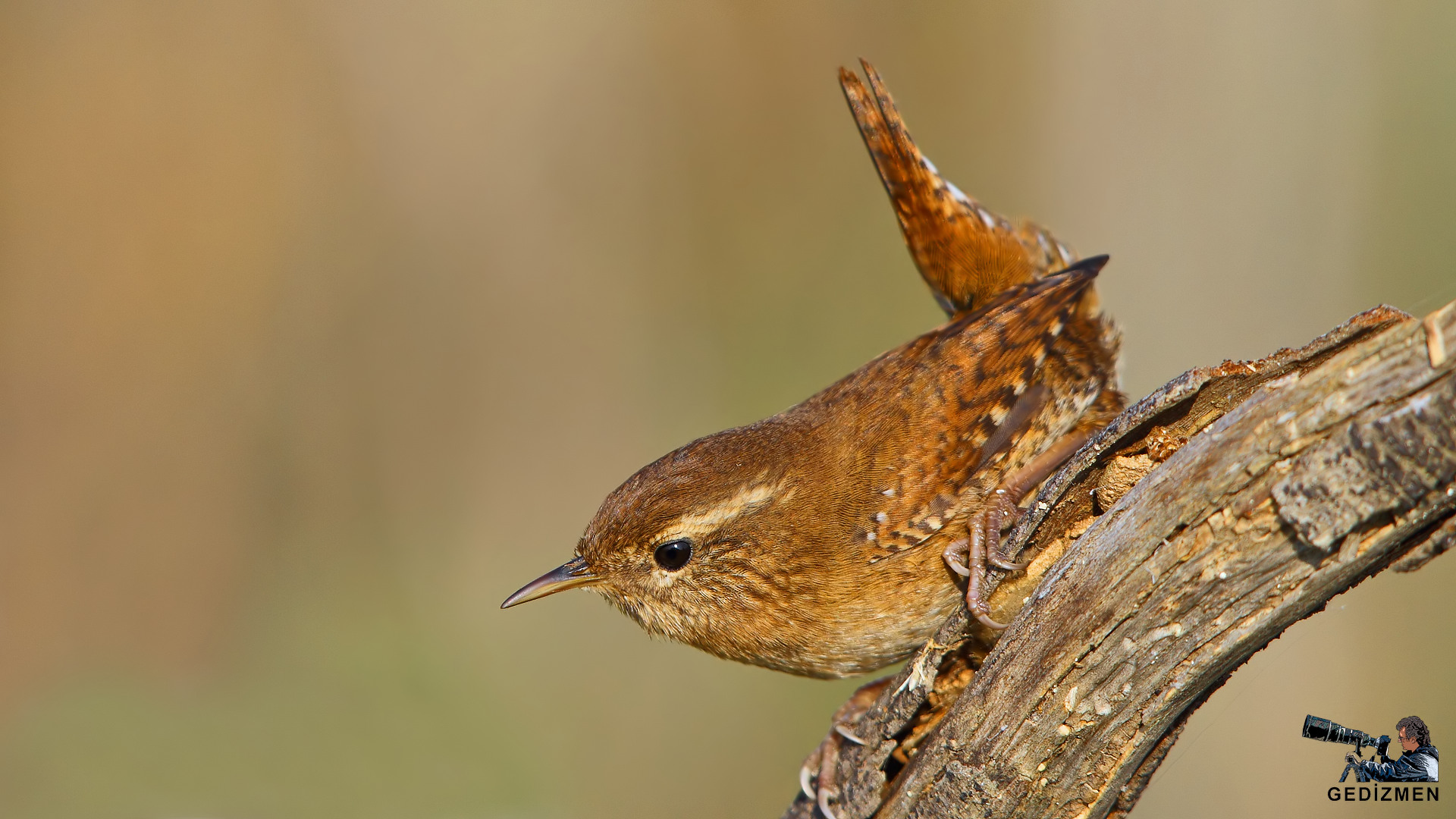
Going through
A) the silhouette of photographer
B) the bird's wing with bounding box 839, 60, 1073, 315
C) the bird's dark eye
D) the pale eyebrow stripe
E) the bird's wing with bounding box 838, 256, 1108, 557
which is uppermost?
the bird's wing with bounding box 839, 60, 1073, 315

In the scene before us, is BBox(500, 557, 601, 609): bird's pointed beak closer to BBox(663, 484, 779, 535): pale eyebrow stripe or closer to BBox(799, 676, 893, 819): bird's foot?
BBox(663, 484, 779, 535): pale eyebrow stripe

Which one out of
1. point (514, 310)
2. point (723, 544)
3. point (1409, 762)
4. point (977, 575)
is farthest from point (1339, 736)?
point (514, 310)

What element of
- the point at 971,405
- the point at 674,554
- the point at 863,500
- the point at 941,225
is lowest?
the point at 674,554

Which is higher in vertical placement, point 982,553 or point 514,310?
point 514,310

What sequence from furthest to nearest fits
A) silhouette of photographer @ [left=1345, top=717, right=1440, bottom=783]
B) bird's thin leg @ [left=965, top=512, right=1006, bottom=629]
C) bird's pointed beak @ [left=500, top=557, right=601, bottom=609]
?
1. bird's pointed beak @ [left=500, top=557, right=601, bottom=609]
2. bird's thin leg @ [left=965, top=512, right=1006, bottom=629]
3. silhouette of photographer @ [left=1345, top=717, right=1440, bottom=783]

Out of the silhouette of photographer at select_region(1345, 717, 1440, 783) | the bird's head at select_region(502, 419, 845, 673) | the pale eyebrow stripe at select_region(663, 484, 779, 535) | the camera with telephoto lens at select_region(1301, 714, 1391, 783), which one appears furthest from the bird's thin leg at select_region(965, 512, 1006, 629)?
the silhouette of photographer at select_region(1345, 717, 1440, 783)

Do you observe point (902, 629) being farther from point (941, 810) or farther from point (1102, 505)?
point (1102, 505)

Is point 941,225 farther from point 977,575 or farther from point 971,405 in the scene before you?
point 977,575
